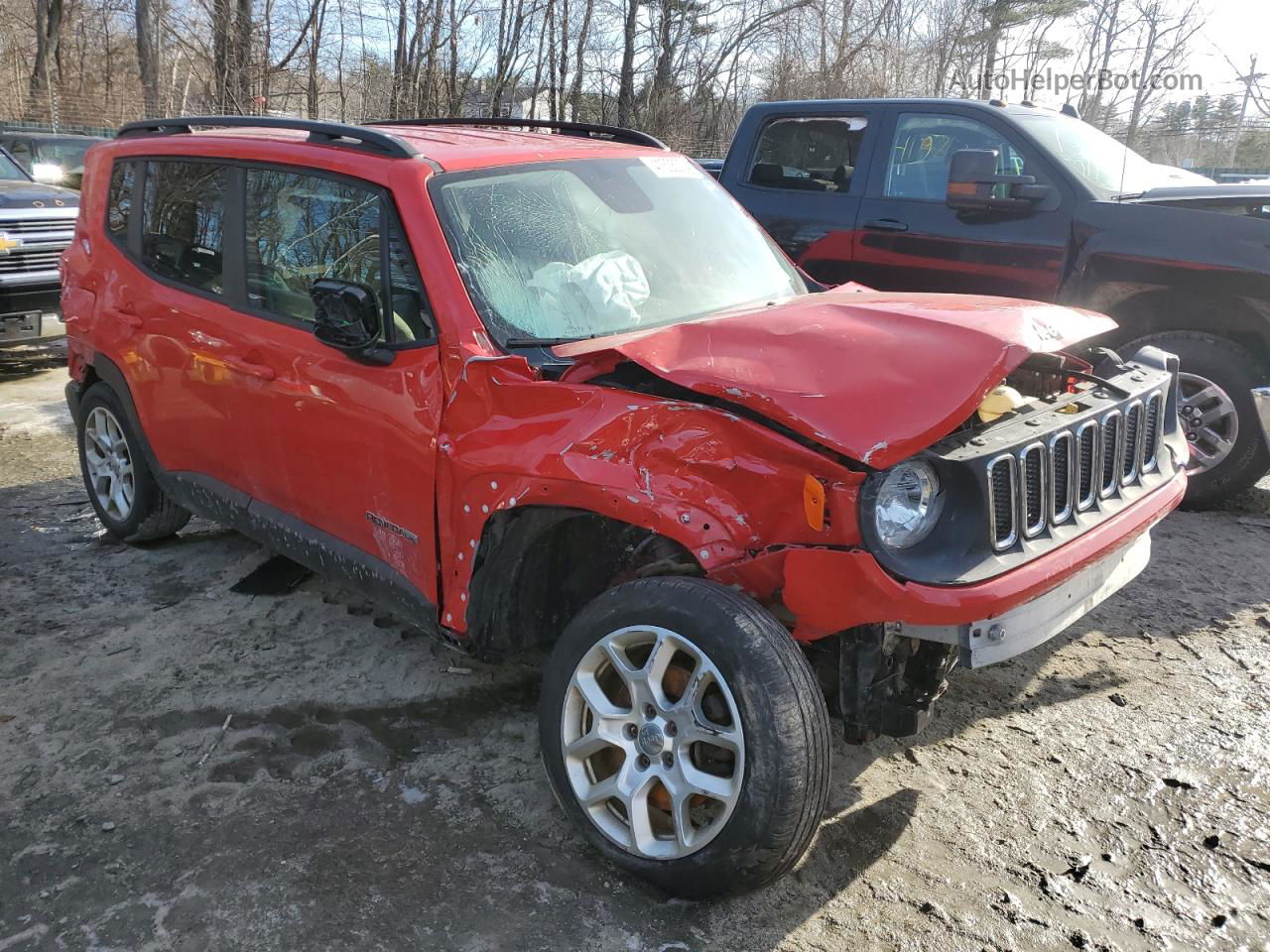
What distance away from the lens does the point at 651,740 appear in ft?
8.68

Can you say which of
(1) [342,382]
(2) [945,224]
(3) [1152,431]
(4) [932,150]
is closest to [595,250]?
(1) [342,382]

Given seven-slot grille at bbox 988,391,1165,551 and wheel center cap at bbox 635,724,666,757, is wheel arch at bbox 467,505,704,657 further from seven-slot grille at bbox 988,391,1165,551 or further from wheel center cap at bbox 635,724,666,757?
seven-slot grille at bbox 988,391,1165,551

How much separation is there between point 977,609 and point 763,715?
1.79 feet

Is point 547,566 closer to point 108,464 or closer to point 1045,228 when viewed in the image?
point 108,464

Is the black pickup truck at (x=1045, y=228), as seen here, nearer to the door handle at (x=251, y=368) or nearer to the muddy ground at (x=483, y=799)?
the muddy ground at (x=483, y=799)

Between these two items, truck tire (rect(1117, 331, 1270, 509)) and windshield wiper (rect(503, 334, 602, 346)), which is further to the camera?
truck tire (rect(1117, 331, 1270, 509))

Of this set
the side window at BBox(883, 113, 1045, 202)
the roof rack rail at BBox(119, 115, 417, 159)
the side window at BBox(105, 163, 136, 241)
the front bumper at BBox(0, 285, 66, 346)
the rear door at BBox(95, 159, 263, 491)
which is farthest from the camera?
the front bumper at BBox(0, 285, 66, 346)

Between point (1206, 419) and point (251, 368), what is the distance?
4.61 meters

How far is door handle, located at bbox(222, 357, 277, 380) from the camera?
143 inches

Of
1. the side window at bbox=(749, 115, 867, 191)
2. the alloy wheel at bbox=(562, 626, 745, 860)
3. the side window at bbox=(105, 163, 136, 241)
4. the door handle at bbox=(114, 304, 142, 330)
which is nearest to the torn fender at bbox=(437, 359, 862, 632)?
the alloy wheel at bbox=(562, 626, 745, 860)

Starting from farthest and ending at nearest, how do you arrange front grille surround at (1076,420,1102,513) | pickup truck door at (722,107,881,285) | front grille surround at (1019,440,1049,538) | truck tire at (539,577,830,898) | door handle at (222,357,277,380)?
pickup truck door at (722,107,881,285)
door handle at (222,357,277,380)
front grille surround at (1076,420,1102,513)
front grille surround at (1019,440,1049,538)
truck tire at (539,577,830,898)

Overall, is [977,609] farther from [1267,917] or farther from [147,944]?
[147,944]

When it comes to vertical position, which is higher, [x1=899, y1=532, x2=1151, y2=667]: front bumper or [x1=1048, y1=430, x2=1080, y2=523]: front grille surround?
[x1=1048, y1=430, x2=1080, y2=523]: front grille surround

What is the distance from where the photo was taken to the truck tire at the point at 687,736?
2.38 m
